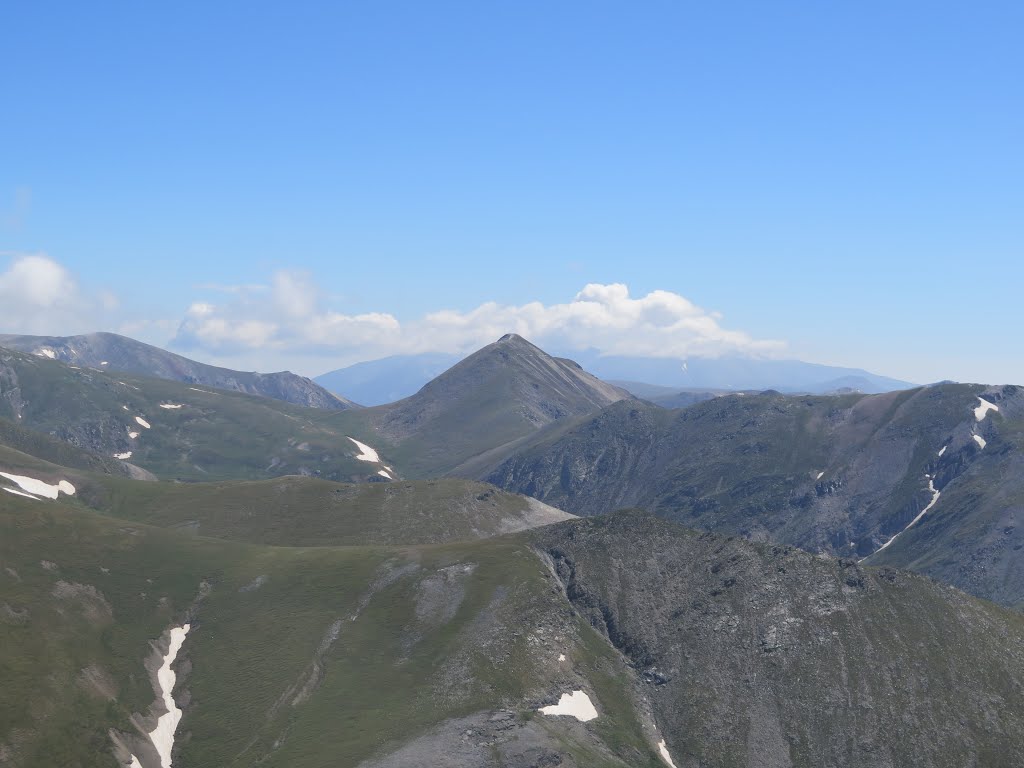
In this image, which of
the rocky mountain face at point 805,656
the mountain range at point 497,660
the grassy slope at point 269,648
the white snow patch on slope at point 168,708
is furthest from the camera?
the rocky mountain face at point 805,656

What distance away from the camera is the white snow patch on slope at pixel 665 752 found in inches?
6043

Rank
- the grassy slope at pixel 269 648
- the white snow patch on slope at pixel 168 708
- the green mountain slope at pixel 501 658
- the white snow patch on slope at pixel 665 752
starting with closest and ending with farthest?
the grassy slope at pixel 269 648 < the green mountain slope at pixel 501 658 < the white snow patch on slope at pixel 168 708 < the white snow patch on slope at pixel 665 752

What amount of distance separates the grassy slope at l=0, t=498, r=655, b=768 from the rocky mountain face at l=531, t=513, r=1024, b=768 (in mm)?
10479

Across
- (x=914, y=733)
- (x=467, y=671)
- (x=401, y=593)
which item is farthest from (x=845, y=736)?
(x=401, y=593)

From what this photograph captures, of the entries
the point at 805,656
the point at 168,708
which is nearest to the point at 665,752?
the point at 805,656

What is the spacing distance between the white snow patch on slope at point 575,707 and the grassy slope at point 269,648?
2.79 meters

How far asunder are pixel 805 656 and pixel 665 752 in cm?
3148

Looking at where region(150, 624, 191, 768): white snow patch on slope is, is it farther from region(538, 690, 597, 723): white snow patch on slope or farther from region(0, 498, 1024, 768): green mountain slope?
region(538, 690, 597, 723): white snow patch on slope

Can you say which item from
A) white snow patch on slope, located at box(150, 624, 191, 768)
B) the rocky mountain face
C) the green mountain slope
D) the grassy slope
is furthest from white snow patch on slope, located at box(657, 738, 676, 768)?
white snow patch on slope, located at box(150, 624, 191, 768)

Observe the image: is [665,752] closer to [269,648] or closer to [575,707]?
[575,707]

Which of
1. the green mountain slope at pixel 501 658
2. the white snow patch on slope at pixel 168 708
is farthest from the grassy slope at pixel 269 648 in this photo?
the white snow patch on slope at pixel 168 708

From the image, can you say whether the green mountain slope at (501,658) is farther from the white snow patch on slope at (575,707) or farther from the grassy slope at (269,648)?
the white snow patch on slope at (575,707)

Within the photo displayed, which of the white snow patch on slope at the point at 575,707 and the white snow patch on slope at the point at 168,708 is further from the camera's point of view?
the white snow patch on slope at the point at 575,707

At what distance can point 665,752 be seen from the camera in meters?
156
